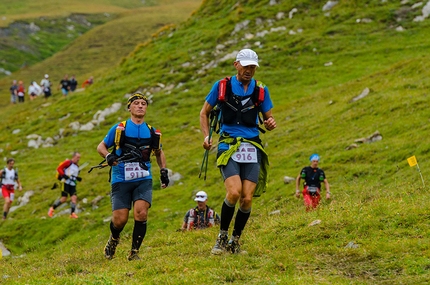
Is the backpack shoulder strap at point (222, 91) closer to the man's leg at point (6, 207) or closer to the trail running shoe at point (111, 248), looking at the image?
the trail running shoe at point (111, 248)

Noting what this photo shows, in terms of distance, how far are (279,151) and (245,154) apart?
16346 mm

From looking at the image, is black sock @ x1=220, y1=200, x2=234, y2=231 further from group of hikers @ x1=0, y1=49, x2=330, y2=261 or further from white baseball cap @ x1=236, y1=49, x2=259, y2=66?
white baseball cap @ x1=236, y1=49, x2=259, y2=66

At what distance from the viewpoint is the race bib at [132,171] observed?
12039 millimetres

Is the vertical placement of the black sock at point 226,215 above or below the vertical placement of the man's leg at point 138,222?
above

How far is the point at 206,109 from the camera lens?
37.5ft

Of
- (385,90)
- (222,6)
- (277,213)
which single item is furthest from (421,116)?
(222,6)

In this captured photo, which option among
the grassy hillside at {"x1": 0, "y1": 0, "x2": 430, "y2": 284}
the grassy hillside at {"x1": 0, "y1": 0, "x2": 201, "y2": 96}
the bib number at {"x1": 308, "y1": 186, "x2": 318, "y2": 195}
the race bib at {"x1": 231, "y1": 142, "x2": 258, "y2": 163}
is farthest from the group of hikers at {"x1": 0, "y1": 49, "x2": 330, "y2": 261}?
the grassy hillside at {"x1": 0, "y1": 0, "x2": 201, "y2": 96}

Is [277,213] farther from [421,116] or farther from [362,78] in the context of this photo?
[362,78]

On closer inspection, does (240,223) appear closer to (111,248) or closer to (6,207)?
(111,248)

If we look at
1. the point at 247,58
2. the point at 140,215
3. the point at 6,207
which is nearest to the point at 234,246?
the point at 140,215

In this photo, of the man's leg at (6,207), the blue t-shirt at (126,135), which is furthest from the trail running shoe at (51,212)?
the blue t-shirt at (126,135)

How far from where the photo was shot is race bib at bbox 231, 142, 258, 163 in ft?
36.1

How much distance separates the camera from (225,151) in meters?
11.1

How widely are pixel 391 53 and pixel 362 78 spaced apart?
230 inches
